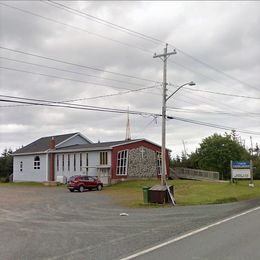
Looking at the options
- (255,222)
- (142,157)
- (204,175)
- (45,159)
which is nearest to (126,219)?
(255,222)

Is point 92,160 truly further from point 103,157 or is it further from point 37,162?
point 37,162

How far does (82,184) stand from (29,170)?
28.4 meters

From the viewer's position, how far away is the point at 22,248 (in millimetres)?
12688

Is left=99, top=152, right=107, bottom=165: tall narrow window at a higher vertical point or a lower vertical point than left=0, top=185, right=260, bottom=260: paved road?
higher

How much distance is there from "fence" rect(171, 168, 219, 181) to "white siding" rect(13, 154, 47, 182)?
1863 cm

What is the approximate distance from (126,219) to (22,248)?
792 centimetres

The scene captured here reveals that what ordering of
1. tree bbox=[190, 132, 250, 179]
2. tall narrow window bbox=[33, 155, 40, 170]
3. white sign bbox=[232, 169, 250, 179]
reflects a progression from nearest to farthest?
white sign bbox=[232, 169, 250, 179], tall narrow window bbox=[33, 155, 40, 170], tree bbox=[190, 132, 250, 179]

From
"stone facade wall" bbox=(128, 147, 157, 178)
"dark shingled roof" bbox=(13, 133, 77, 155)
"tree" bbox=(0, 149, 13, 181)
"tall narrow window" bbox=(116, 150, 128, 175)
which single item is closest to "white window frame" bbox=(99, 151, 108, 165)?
"tall narrow window" bbox=(116, 150, 128, 175)

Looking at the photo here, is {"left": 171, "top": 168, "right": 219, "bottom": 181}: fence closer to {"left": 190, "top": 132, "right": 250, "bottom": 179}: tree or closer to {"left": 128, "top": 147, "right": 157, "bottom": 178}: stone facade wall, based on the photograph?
{"left": 190, "top": 132, "right": 250, "bottom": 179}: tree

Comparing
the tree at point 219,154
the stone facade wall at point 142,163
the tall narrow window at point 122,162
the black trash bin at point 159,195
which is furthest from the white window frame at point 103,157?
the black trash bin at point 159,195

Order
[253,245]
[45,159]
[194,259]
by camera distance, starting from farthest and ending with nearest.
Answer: [45,159], [253,245], [194,259]

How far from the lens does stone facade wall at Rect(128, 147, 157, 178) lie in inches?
2350

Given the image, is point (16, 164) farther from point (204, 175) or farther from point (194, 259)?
point (194, 259)

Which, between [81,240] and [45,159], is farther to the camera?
[45,159]
